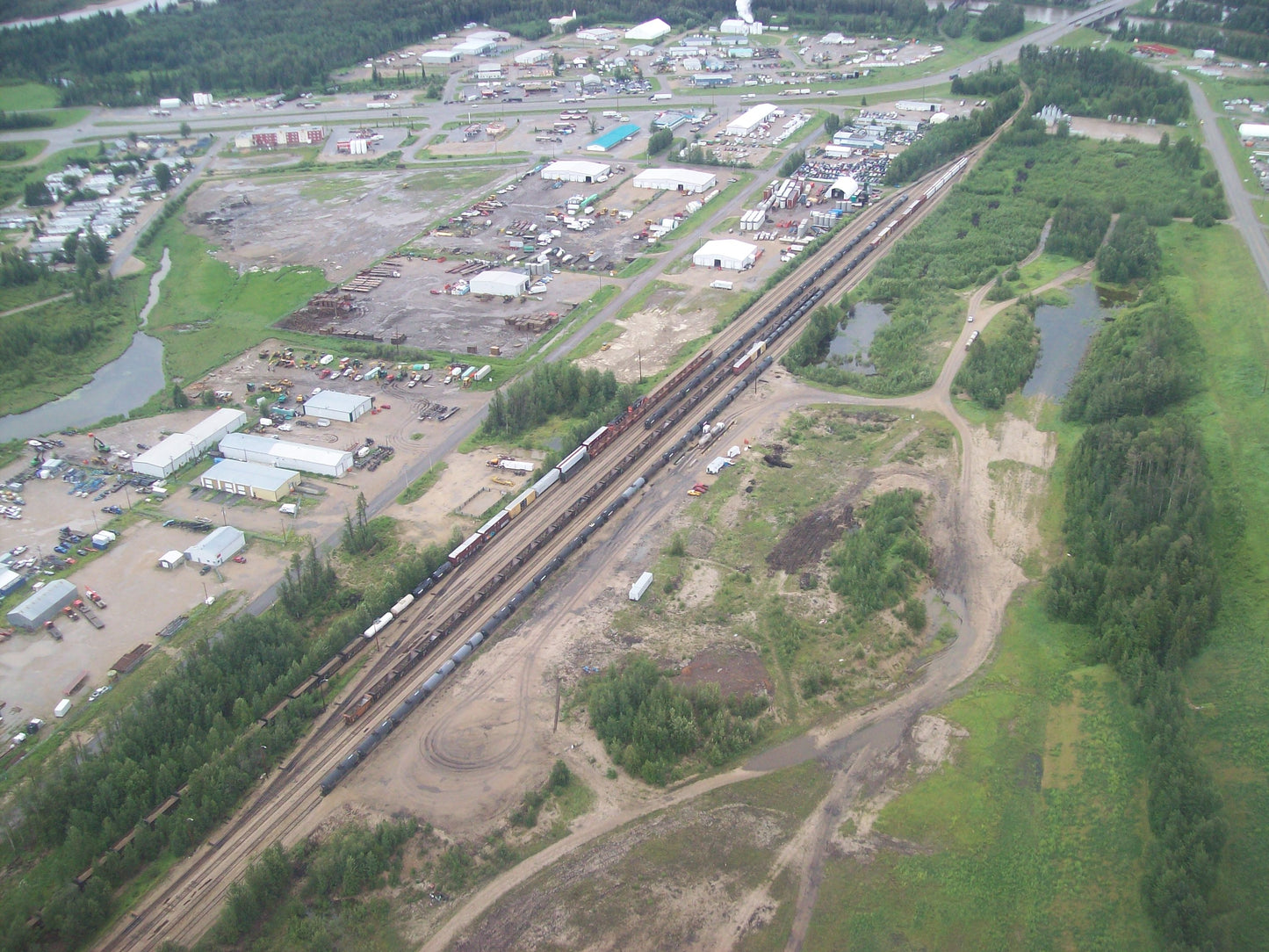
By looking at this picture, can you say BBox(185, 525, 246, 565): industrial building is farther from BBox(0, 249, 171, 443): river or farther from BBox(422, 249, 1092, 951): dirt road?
BBox(422, 249, 1092, 951): dirt road

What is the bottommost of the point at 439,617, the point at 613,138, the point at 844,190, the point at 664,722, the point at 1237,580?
the point at 1237,580

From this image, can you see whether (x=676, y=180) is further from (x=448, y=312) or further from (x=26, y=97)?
(x=26, y=97)

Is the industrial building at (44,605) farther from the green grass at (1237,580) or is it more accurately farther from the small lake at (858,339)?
the green grass at (1237,580)

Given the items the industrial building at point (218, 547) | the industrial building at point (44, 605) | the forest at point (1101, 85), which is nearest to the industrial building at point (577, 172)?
the forest at point (1101, 85)

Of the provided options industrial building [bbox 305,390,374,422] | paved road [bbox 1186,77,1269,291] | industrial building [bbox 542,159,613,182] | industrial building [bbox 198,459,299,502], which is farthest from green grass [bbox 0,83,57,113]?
paved road [bbox 1186,77,1269,291]

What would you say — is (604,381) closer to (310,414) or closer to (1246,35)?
(310,414)

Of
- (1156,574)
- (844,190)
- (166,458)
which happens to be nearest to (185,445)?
(166,458)
